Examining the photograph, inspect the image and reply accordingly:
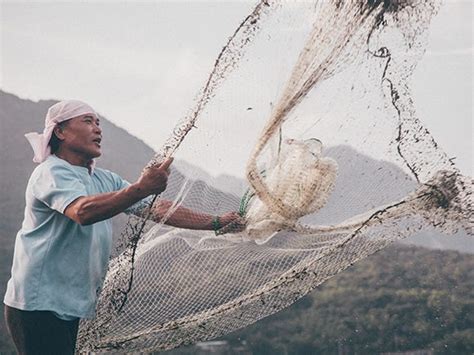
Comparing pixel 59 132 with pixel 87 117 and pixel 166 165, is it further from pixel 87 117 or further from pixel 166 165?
pixel 166 165

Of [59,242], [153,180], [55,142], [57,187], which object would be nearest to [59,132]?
[55,142]

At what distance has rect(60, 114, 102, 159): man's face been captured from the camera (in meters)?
2.78

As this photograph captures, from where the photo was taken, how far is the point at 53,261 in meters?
2.62

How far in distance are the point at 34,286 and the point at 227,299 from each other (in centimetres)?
114

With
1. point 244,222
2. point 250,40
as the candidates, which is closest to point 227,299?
point 244,222

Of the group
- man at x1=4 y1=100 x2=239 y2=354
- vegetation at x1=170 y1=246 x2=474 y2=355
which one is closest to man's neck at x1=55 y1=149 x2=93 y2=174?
man at x1=4 y1=100 x2=239 y2=354

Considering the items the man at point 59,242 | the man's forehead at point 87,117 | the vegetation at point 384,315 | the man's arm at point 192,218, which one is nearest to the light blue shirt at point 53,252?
the man at point 59,242

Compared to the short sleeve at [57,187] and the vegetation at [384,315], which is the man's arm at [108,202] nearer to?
the short sleeve at [57,187]

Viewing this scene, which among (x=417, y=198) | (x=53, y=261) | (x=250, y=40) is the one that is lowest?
(x=53, y=261)

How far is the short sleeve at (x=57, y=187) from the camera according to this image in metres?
2.50

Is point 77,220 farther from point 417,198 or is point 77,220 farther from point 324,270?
point 417,198

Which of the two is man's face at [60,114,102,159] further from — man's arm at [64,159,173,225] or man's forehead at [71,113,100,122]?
man's arm at [64,159,173,225]

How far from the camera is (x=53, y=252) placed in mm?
2621

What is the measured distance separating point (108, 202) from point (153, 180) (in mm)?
175
